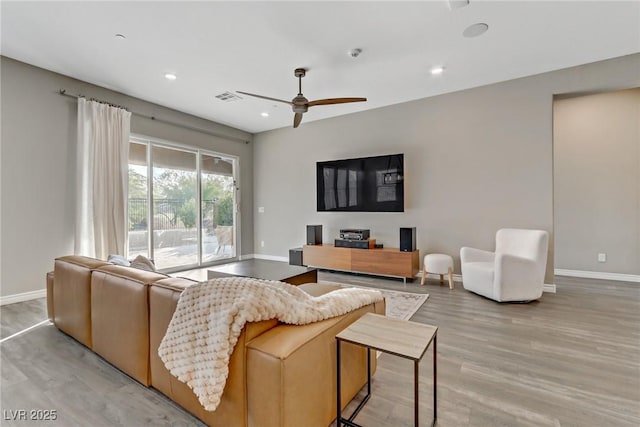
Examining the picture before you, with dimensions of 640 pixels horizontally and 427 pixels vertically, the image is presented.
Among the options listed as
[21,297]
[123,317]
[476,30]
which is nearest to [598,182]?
[476,30]

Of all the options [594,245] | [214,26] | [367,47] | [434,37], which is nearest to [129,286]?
[214,26]

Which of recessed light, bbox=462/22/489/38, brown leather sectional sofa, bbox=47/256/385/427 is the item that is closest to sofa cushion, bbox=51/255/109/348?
brown leather sectional sofa, bbox=47/256/385/427

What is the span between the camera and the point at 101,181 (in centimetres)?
392

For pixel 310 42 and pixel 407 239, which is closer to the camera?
pixel 310 42

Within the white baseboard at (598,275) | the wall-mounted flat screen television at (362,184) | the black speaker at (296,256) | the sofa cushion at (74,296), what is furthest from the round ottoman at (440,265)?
the sofa cushion at (74,296)

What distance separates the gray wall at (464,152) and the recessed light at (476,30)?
145 centimetres

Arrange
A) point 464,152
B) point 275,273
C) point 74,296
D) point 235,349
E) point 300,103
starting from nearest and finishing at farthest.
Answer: point 235,349 → point 74,296 → point 275,273 → point 300,103 → point 464,152

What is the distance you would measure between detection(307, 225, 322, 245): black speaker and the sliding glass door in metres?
1.85

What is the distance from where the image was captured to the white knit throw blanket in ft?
3.58

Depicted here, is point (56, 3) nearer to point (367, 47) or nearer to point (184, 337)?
point (367, 47)

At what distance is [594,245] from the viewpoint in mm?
4375

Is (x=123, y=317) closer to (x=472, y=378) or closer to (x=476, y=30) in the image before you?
(x=472, y=378)

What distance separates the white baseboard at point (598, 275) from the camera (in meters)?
4.14

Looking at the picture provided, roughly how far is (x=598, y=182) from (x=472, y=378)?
4480mm
